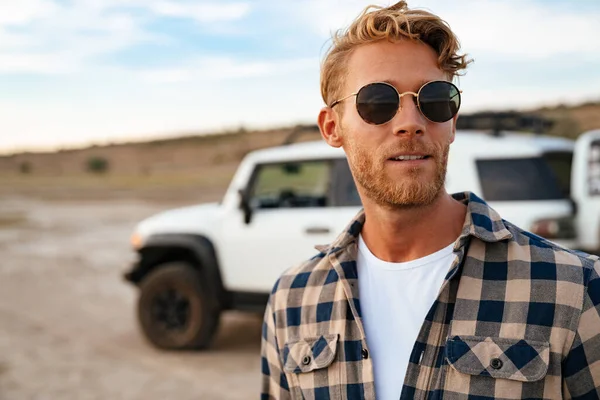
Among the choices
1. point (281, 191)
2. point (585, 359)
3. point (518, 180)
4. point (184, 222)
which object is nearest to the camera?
point (585, 359)

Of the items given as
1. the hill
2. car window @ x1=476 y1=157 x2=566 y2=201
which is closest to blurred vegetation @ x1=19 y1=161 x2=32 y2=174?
the hill

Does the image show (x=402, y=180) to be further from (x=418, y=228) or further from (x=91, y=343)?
(x=91, y=343)

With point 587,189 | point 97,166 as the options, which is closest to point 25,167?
point 97,166

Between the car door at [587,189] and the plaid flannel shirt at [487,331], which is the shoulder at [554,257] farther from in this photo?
the car door at [587,189]

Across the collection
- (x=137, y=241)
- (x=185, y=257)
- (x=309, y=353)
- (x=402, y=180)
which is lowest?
(x=185, y=257)

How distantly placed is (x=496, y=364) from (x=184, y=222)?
5.30 meters

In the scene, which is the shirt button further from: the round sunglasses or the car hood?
the car hood

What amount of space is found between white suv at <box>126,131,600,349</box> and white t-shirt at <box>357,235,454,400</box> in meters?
3.76

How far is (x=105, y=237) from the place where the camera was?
620 inches

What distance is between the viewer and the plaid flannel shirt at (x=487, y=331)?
153 cm

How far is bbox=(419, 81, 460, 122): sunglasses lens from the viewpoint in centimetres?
→ 179

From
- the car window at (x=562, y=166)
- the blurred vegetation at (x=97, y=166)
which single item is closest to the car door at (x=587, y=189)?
the car window at (x=562, y=166)

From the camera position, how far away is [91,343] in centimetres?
717

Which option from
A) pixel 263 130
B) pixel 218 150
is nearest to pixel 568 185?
pixel 218 150
